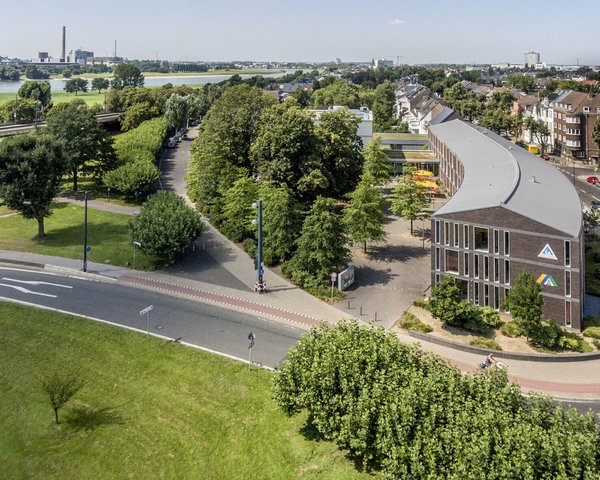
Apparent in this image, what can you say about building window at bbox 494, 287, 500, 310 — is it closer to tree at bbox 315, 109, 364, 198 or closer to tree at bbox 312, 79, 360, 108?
tree at bbox 315, 109, 364, 198

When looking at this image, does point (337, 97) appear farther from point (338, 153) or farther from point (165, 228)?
point (165, 228)

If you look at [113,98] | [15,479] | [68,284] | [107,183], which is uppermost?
[113,98]

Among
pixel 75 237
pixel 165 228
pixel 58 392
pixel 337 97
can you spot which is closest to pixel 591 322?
pixel 165 228

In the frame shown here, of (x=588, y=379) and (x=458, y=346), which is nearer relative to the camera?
(x=588, y=379)

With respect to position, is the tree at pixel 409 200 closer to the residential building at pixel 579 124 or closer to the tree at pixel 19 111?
the residential building at pixel 579 124

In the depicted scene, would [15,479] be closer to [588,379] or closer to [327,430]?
[327,430]

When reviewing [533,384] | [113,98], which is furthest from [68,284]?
[113,98]
